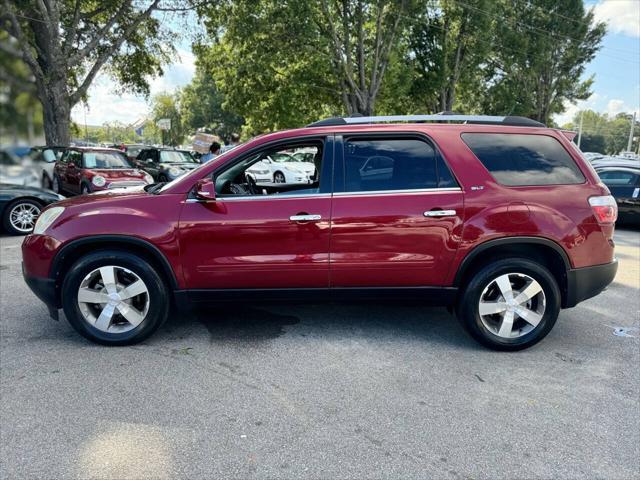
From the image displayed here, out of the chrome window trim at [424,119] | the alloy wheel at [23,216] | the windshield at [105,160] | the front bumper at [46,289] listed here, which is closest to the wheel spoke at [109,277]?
the front bumper at [46,289]

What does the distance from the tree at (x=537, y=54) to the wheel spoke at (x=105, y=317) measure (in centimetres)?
2753

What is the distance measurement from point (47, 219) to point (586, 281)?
14.5 ft

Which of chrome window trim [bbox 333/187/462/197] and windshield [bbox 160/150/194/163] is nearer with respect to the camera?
chrome window trim [bbox 333/187/462/197]

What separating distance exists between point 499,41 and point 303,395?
28.8 m

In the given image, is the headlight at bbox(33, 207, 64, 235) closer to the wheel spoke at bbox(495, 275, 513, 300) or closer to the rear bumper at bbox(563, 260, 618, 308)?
the wheel spoke at bbox(495, 275, 513, 300)

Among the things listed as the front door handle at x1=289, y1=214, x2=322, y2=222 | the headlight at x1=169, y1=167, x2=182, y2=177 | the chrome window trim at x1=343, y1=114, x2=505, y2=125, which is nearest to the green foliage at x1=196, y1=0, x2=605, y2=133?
the headlight at x1=169, y1=167, x2=182, y2=177

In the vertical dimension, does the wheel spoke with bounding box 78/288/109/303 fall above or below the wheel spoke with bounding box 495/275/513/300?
below

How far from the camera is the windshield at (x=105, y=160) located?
36.3 ft

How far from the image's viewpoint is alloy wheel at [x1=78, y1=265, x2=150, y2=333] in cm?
366

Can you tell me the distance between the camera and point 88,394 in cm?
301

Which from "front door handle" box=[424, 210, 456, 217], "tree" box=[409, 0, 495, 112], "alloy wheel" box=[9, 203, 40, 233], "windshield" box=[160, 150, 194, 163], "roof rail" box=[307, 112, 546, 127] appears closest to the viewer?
"front door handle" box=[424, 210, 456, 217]

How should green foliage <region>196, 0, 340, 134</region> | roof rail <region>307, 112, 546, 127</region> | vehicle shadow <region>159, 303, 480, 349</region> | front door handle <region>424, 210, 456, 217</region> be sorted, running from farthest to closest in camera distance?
green foliage <region>196, 0, 340, 134</region> → vehicle shadow <region>159, 303, 480, 349</region> → roof rail <region>307, 112, 546, 127</region> → front door handle <region>424, 210, 456, 217</region>

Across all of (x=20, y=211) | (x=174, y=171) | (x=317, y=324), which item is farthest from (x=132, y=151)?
(x=317, y=324)

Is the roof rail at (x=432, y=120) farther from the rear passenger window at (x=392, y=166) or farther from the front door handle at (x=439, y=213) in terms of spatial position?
the front door handle at (x=439, y=213)
